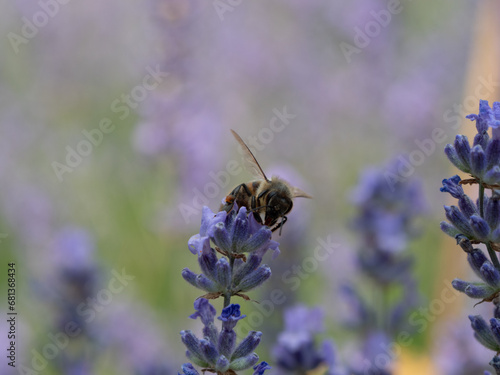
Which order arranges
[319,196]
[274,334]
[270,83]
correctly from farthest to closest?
[270,83] → [319,196] → [274,334]

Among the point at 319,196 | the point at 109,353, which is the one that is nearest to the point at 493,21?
the point at 319,196

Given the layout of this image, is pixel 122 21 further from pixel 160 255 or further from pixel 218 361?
pixel 218 361

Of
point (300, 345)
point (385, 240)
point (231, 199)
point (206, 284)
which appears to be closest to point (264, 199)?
point (231, 199)

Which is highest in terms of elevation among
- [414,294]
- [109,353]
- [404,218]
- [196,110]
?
[196,110]

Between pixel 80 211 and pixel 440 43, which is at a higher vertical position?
pixel 440 43

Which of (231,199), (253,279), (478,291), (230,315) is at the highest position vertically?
(231,199)

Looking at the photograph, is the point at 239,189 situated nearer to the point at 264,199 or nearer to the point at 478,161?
the point at 264,199

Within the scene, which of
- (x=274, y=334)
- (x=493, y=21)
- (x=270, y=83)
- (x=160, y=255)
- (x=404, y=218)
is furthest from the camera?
(x=270, y=83)
